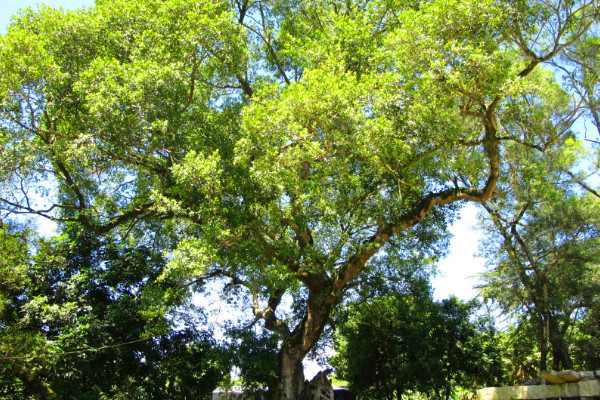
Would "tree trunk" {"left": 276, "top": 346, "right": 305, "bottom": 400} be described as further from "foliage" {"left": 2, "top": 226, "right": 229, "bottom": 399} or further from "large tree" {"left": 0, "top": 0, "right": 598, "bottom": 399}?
"foliage" {"left": 2, "top": 226, "right": 229, "bottom": 399}

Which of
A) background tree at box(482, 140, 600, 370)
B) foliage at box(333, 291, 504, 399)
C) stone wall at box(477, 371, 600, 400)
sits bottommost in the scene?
stone wall at box(477, 371, 600, 400)

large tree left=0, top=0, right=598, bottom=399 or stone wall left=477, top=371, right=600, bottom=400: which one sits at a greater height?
large tree left=0, top=0, right=598, bottom=399

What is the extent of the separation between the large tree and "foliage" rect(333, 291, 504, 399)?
9.90ft

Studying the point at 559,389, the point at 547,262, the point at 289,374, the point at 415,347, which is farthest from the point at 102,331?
the point at 547,262

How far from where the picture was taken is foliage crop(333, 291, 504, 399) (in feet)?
41.9

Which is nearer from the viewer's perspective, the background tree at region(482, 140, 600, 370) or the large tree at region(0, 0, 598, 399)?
the large tree at region(0, 0, 598, 399)

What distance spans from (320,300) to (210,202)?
10.8 feet

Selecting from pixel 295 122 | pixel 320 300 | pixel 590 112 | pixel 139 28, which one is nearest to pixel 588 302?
pixel 590 112

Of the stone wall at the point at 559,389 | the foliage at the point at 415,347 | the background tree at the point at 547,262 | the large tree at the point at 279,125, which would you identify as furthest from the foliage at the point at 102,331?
the background tree at the point at 547,262

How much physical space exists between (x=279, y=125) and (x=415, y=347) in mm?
7783

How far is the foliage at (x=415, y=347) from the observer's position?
12.8 m

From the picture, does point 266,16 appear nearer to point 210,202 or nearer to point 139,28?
point 139,28

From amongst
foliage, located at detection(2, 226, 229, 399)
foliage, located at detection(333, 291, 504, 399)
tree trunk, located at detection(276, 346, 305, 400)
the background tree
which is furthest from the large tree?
the background tree

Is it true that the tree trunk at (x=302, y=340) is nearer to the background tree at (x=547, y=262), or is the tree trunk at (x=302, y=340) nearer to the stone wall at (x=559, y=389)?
the stone wall at (x=559, y=389)
